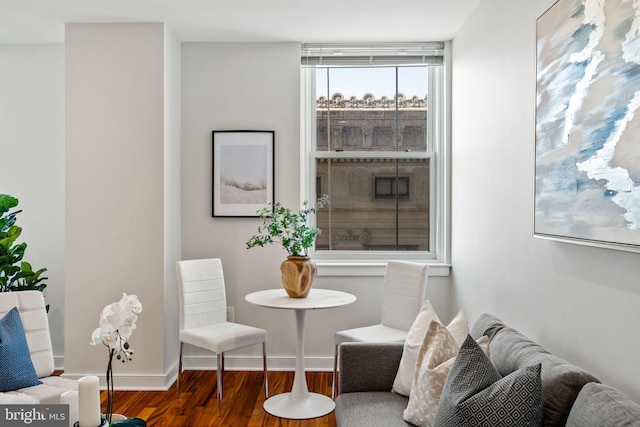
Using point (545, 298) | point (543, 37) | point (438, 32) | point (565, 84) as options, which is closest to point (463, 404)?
point (545, 298)

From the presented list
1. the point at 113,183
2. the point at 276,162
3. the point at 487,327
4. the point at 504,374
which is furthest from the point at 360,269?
the point at 504,374

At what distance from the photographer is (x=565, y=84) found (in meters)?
1.91

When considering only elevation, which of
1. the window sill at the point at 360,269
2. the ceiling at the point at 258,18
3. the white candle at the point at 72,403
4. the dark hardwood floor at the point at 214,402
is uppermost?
the ceiling at the point at 258,18

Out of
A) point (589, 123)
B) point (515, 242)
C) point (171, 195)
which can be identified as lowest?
point (515, 242)

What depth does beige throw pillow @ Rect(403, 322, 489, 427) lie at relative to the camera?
1998mm

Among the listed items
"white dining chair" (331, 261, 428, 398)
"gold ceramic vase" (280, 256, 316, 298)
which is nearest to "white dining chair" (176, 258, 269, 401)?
"gold ceramic vase" (280, 256, 316, 298)

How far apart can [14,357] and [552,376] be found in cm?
234

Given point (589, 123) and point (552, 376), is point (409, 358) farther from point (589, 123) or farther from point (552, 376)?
point (589, 123)

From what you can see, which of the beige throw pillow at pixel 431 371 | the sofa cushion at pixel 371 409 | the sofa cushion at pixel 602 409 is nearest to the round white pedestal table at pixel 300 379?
the sofa cushion at pixel 371 409

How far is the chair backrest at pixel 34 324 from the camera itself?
2.62 metres

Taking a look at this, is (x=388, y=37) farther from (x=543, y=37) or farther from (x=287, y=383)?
(x=287, y=383)

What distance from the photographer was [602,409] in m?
1.33

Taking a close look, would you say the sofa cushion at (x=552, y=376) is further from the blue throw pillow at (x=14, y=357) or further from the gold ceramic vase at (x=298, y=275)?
the blue throw pillow at (x=14, y=357)

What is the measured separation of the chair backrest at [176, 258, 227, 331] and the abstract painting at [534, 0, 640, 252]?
2300 mm
